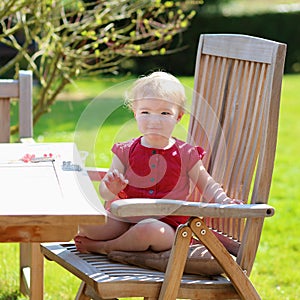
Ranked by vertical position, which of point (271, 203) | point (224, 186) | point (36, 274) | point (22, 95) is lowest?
point (271, 203)

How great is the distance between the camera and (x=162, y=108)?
274 cm

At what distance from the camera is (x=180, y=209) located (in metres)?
2.52

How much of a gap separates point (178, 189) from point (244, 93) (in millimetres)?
554

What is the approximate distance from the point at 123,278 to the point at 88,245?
13.9 inches

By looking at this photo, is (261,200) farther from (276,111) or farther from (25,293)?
(25,293)

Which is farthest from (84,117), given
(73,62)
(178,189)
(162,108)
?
(73,62)

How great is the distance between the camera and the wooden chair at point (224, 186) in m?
2.58

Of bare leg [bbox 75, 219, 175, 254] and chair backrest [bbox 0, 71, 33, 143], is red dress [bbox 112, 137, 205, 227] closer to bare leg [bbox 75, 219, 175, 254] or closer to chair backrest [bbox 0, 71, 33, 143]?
bare leg [bbox 75, 219, 175, 254]

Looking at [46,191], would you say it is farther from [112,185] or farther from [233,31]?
[233,31]

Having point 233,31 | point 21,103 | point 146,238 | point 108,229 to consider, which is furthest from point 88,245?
point 233,31

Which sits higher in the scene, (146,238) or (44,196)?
(44,196)

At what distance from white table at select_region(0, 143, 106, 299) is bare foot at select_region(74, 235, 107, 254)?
0.29m

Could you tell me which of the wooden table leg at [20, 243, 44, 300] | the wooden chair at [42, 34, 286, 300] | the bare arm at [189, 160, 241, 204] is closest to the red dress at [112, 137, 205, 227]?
the bare arm at [189, 160, 241, 204]

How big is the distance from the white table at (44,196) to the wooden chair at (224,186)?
185 mm
